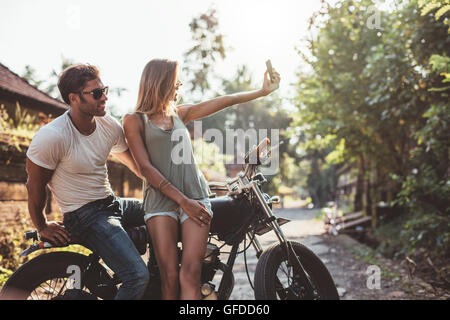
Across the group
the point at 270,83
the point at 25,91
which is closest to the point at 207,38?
the point at 270,83

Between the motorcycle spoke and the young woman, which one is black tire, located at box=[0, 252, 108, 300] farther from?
the young woman

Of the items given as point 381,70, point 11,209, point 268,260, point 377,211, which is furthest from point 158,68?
point 377,211

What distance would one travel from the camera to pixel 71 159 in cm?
249

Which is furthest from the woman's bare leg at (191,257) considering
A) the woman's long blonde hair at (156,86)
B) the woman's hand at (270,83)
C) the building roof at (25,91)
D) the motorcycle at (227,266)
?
the building roof at (25,91)

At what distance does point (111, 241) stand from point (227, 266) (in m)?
0.82

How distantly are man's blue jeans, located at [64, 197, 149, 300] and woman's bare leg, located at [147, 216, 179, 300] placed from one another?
0.41 feet

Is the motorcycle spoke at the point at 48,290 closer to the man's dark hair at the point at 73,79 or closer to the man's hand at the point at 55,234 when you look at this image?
the man's hand at the point at 55,234

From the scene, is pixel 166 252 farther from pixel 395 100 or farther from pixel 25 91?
pixel 25 91

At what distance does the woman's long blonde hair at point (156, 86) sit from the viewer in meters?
2.50

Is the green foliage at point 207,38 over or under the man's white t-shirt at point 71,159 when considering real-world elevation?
over

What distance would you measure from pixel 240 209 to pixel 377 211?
1139 centimetres

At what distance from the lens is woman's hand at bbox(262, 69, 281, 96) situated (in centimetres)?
289

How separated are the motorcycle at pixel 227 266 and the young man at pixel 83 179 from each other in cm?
14

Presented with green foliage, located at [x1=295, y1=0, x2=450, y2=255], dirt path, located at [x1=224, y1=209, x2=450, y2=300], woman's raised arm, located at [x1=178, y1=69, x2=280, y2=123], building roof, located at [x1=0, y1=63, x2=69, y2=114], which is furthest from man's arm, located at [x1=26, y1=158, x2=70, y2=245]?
building roof, located at [x1=0, y1=63, x2=69, y2=114]
